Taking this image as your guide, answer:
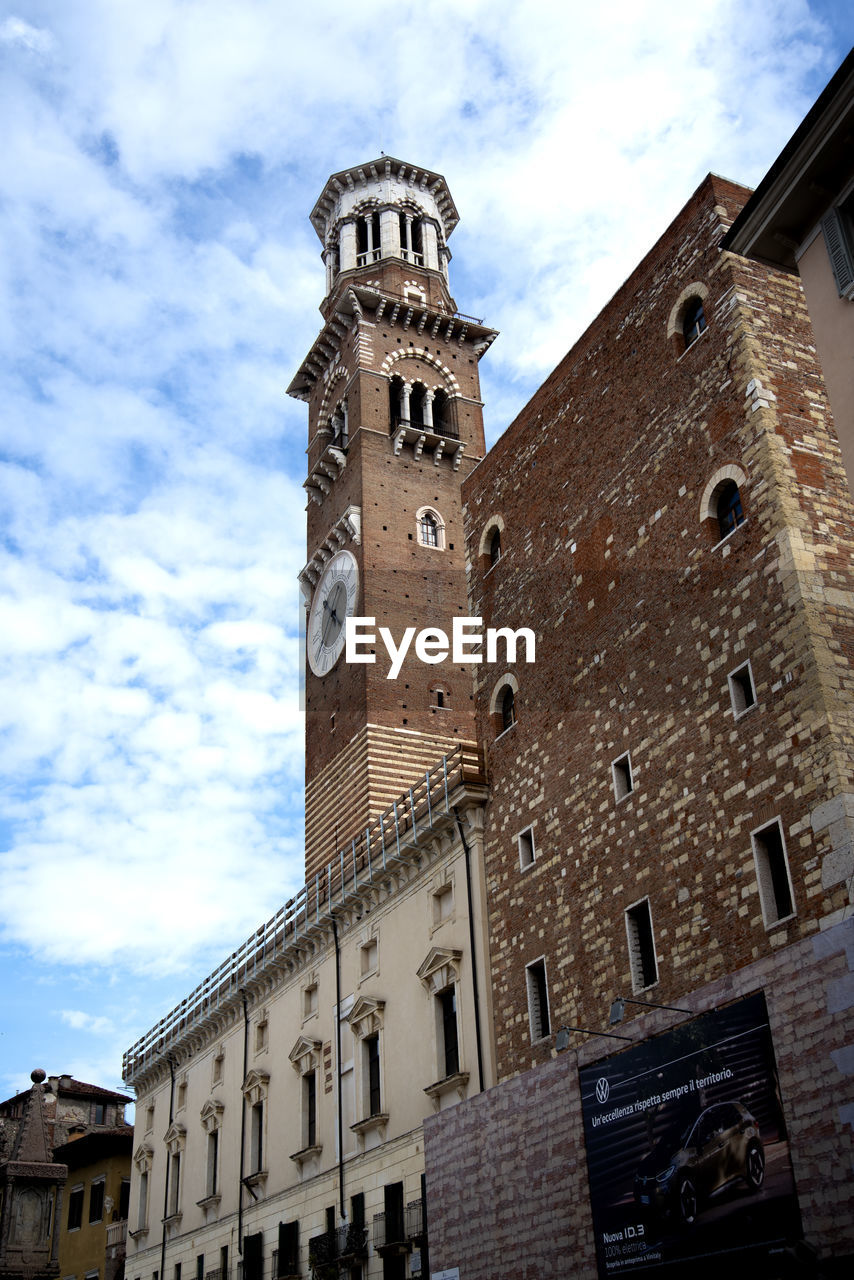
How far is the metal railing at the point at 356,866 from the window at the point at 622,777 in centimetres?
488

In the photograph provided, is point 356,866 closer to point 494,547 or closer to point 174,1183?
point 494,547

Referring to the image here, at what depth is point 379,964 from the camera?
2847 cm

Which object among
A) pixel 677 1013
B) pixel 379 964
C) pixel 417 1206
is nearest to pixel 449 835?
pixel 379 964

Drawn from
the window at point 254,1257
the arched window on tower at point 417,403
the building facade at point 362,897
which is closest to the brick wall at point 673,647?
the building facade at point 362,897

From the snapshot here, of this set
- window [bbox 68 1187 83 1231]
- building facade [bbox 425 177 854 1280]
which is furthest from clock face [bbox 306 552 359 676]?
window [bbox 68 1187 83 1231]

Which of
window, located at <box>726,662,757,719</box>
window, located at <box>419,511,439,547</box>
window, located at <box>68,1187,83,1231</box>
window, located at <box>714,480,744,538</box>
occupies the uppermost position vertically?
window, located at <box>419,511,439,547</box>

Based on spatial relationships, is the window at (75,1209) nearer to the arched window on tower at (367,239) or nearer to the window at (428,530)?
the window at (428,530)

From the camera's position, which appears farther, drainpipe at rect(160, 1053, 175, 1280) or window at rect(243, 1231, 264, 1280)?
drainpipe at rect(160, 1053, 175, 1280)

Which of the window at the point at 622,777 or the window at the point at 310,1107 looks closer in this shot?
the window at the point at 622,777

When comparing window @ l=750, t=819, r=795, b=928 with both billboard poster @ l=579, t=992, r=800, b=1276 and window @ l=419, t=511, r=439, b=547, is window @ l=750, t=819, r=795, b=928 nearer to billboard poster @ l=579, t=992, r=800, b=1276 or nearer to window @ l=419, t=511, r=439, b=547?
billboard poster @ l=579, t=992, r=800, b=1276

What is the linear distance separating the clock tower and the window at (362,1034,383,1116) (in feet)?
36.5

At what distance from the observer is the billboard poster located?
1599cm

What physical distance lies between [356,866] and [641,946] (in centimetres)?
1057

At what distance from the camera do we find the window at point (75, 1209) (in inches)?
1880
